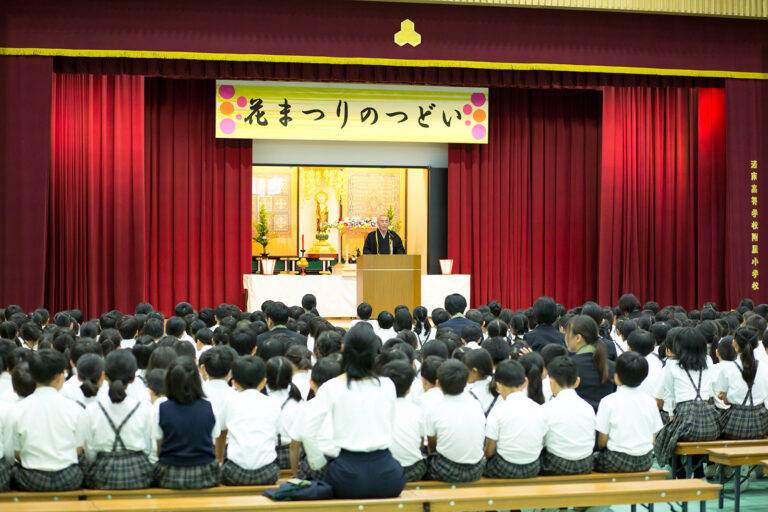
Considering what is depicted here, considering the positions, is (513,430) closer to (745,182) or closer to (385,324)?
(385,324)

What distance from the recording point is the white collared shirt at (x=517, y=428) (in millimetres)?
3975

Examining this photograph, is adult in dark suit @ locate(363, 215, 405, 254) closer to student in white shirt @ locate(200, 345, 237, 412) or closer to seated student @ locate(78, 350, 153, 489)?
student in white shirt @ locate(200, 345, 237, 412)

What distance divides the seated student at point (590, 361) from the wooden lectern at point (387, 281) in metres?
4.98

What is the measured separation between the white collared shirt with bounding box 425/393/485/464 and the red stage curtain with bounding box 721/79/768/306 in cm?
905

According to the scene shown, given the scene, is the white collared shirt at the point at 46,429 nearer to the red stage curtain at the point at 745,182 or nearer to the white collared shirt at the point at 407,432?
the white collared shirt at the point at 407,432

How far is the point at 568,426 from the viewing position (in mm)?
4062

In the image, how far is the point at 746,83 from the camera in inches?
459

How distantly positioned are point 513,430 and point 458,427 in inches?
12.2

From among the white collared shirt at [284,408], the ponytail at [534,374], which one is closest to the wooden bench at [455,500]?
the white collared shirt at [284,408]

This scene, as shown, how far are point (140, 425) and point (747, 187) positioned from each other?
10.1m

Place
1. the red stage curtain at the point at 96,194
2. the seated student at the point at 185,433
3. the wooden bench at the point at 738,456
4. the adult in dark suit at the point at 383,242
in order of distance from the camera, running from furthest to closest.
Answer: the adult in dark suit at the point at 383,242 → the red stage curtain at the point at 96,194 → the wooden bench at the point at 738,456 → the seated student at the point at 185,433

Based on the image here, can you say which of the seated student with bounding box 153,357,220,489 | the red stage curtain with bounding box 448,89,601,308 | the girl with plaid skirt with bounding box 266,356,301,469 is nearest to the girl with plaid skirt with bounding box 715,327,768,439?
the girl with plaid skirt with bounding box 266,356,301,469

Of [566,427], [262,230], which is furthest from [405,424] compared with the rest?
[262,230]

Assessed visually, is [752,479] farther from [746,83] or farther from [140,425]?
[746,83]
